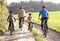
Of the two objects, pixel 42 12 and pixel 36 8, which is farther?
pixel 36 8

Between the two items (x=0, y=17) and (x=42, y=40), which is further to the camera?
(x=0, y=17)

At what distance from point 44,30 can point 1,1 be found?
1000 centimetres

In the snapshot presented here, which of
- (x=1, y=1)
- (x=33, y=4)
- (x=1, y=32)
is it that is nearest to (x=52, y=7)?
(x=33, y=4)

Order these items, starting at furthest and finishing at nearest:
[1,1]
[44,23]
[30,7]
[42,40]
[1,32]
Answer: [30,7] → [1,1] → [1,32] → [44,23] → [42,40]

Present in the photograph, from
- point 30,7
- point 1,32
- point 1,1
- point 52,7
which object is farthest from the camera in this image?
point 52,7

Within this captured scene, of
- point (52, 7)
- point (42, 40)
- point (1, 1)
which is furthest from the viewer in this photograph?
point (52, 7)

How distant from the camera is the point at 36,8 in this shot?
108 meters

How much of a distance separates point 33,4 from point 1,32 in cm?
9124

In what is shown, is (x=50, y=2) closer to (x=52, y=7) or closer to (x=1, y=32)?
(x=52, y=7)

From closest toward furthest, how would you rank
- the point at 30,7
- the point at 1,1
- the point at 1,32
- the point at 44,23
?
the point at 44,23 < the point at 1,32 < the point at 1,1 < the point at 30,7

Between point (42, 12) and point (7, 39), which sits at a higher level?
point (42, 12)

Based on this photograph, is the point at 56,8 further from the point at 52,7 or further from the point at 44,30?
the point at 44,30

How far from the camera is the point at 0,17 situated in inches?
911

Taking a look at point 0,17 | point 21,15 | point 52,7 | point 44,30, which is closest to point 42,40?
point 44,30
